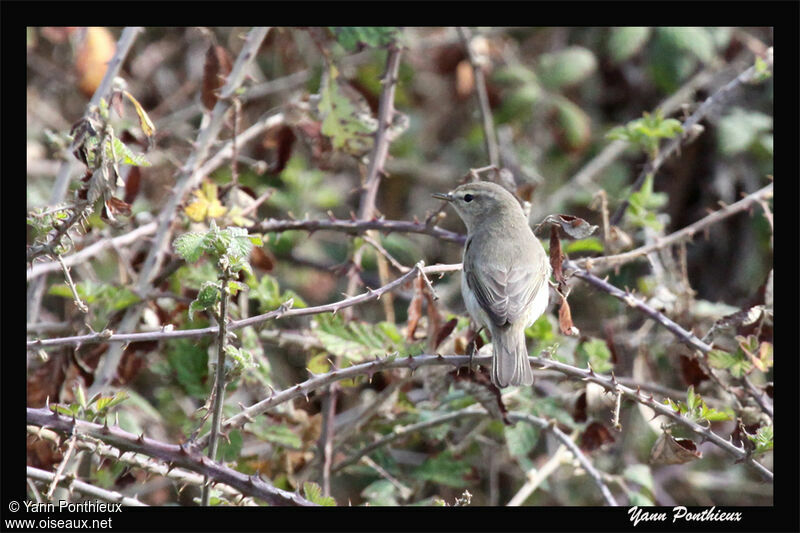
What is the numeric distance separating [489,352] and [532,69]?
3.48m

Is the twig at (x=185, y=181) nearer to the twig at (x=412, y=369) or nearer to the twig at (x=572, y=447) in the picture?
the twig at (x=412, y=369)

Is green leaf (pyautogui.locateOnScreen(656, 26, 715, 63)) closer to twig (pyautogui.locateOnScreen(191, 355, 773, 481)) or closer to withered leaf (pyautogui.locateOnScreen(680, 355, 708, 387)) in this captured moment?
withered leaf (pyautogui.locateOnScreen(680, 355, 708, 387))

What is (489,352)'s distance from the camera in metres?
3.79

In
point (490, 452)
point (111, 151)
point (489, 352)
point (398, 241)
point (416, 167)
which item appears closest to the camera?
point (111, 151)

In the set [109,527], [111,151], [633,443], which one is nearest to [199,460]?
[109,527]

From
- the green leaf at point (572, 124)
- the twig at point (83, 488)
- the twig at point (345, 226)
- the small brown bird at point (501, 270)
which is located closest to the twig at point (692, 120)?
the small brown bird at point (501, 270)

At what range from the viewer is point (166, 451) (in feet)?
9.09

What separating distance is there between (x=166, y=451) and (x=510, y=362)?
4.62 feet

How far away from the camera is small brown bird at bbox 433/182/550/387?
366 cm

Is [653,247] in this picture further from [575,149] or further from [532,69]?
[532,69]

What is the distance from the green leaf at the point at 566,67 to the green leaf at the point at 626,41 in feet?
0.76

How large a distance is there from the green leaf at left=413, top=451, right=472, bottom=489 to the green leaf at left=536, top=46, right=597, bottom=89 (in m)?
2.93

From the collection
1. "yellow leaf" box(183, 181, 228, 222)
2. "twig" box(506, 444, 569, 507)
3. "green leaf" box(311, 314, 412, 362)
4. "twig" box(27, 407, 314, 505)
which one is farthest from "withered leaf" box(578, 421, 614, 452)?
"yellow leaf" box(183, 181, 228, 222)

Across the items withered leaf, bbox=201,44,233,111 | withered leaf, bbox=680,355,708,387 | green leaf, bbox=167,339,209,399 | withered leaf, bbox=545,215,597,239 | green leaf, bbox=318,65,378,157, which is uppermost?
withered leaf, bbox=201,44,233,111
